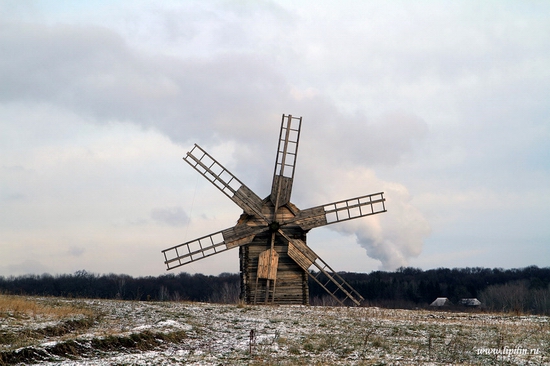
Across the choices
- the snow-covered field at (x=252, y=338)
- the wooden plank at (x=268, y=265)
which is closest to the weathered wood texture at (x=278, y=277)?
the wooden plank at (x=268, y=265)

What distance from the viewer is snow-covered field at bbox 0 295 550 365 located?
1492 centimetres

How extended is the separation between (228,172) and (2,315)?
14.3 m

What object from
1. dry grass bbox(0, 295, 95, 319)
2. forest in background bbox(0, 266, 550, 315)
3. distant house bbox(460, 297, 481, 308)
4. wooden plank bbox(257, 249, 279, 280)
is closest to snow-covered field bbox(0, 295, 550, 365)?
dry grass bbox(0, 295, 95, 319)

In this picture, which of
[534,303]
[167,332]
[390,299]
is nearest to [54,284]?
[390,299]

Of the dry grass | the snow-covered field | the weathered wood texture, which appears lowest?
the snow-covered field

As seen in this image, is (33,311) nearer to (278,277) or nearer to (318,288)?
(278,277)

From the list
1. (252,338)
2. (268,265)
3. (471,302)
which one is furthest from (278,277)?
(471,302)

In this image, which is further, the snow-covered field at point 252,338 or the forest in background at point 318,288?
the forest in background at point 318,288

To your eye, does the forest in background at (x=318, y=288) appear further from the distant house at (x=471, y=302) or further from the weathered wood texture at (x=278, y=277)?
the weathered wood texture at (x=278, y=277)

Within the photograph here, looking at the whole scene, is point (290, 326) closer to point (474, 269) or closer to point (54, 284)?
point (54, 284)

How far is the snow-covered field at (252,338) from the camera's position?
1492cm

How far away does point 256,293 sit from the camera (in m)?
29.4

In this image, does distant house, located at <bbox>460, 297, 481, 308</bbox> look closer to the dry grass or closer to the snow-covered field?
the snow-covered field

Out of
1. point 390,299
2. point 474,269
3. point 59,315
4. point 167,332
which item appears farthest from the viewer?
point 474,269
